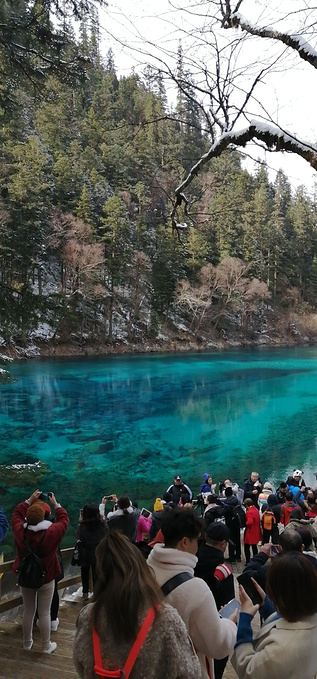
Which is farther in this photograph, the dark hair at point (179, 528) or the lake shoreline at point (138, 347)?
the lake shoreline at point (138, 347)

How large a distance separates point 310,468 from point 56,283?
93.2 feet

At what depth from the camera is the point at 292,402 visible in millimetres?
21859

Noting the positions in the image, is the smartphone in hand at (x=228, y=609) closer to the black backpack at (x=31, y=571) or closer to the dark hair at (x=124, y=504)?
the black backpack at (x=31, y=571)

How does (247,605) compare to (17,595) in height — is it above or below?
above

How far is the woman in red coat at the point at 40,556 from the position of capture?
2756 mm

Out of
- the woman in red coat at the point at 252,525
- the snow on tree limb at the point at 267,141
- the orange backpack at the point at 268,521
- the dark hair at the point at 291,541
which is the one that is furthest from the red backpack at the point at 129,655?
the orange backpack at the point at 268,521

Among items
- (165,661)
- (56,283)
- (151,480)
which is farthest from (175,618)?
(56,283)

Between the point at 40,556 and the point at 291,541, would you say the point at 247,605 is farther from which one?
the point at 40,556

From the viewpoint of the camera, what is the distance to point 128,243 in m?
36.2

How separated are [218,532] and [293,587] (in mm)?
795

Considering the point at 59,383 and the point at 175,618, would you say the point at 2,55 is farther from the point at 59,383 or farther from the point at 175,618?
the point at 59,383

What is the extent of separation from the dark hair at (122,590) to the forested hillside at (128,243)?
2474 cm

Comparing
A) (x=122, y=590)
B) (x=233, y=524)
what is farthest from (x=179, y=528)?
(x=233, y=524)

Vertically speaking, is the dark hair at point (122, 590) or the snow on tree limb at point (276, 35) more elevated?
the snow on tree limb at point (276, 35)
